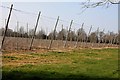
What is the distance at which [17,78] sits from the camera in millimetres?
8820

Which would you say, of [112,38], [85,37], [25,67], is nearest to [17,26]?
[85,37]

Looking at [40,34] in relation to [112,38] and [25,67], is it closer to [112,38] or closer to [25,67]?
[112,38]

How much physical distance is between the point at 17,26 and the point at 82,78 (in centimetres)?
2342

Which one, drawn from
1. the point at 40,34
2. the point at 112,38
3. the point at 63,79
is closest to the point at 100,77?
the point at 63,79

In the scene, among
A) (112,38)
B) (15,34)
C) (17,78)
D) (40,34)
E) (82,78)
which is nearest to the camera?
(17,78)

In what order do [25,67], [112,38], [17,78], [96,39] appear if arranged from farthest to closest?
[112,38] → [96,39] → [25,67] → [17,78]

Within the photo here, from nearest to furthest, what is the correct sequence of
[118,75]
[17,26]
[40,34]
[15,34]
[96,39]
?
1. [118,75]
2. [17,26]
3. [15,34]
4. [40,34]
5. [96,39]

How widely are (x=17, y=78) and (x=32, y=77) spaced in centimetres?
48

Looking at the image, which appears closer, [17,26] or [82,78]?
[82,78]

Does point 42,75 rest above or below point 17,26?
below

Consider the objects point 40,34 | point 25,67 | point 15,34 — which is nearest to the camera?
point 25,67

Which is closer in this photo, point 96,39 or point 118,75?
point 118,75

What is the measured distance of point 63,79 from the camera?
29.5ft

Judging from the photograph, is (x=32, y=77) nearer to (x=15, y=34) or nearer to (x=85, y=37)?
(x=15, y=34)
